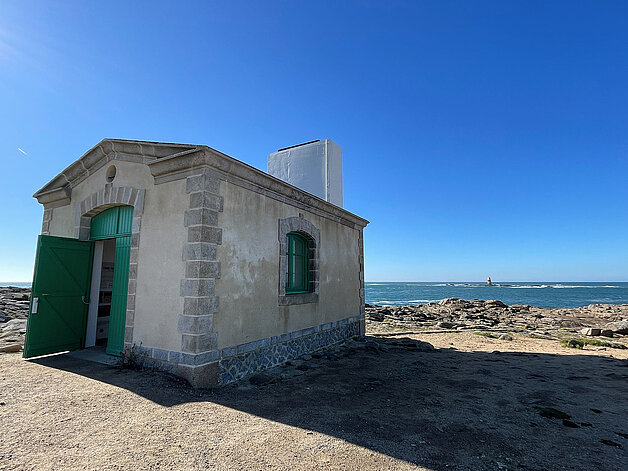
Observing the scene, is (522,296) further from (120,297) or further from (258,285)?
(120,297)

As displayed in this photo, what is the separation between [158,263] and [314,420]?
3483 millimetres

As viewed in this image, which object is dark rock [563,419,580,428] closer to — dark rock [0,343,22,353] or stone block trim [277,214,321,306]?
stone block trim [277,214,321,306]

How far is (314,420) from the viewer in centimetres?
389

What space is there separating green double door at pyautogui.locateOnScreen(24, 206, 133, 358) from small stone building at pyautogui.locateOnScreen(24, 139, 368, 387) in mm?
20

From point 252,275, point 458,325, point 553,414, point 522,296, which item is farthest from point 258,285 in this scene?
point 522,296

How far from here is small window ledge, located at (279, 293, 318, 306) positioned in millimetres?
6727

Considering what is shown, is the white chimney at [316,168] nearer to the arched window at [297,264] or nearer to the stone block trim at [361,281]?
the stone block trim at [361,281]

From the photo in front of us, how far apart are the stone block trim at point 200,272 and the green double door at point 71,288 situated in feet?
6.42

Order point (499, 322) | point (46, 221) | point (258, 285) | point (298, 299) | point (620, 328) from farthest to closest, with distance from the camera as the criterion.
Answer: point (499, 322)
point (620, 328)
point (46, 221)
point (298, 299)
point (258, 285)

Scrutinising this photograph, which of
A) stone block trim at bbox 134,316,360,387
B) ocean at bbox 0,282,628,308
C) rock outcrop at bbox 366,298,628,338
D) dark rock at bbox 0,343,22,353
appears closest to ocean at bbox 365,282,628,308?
ocean at bbox 0,282,628,308

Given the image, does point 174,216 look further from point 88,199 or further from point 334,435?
point 334,435

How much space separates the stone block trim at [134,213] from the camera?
5676mm

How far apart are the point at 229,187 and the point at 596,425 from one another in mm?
5928

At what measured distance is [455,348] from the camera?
9188 mm
